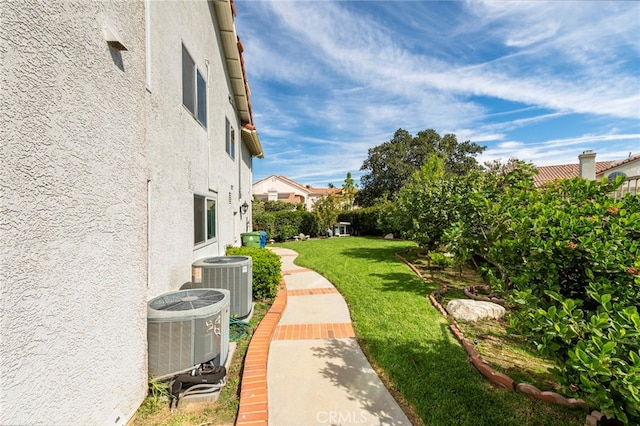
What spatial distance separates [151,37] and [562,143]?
36268 millimetres

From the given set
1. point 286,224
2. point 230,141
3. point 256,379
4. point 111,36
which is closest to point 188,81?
point 111,36

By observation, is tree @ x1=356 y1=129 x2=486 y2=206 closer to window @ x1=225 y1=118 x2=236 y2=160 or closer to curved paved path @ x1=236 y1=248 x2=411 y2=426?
window @ x1=225 y1=118 x2=236 y2=160

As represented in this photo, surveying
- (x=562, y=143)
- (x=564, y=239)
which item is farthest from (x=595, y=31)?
(x=562, y=143)

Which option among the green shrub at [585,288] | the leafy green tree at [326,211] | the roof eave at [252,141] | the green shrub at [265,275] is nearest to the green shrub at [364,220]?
the leafy green tree at [326,211]

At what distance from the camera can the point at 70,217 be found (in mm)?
2305

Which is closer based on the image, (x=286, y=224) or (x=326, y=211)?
(x=286, y=224)

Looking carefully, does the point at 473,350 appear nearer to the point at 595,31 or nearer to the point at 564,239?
the point at 564,239

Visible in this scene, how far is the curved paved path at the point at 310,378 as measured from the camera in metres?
3.41

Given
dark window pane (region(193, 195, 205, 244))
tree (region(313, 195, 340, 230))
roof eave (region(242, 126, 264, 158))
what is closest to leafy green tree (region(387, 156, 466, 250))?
dark window pane (region(193, 195, 205, 244))

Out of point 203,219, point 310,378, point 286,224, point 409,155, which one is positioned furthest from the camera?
point 409,155

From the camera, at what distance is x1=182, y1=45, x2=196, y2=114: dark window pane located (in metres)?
6.11

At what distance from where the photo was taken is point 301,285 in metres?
9.95

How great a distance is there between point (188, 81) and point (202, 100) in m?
1.09

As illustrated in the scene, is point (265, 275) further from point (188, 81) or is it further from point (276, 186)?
point (276, 186)
